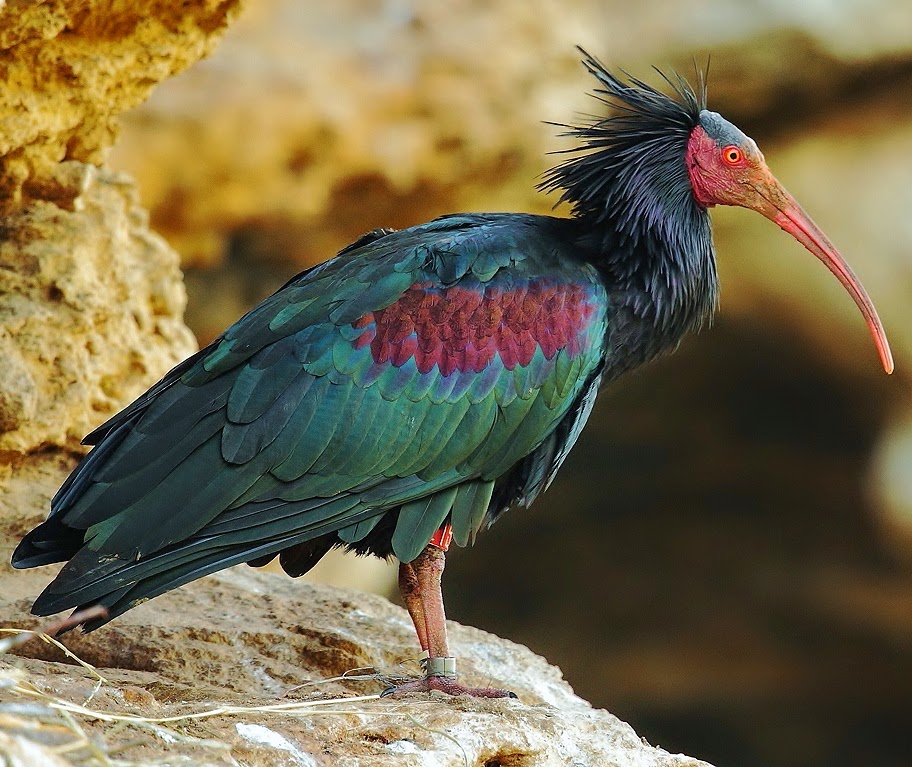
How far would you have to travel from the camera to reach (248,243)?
1054cm

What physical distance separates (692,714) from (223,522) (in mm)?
9236

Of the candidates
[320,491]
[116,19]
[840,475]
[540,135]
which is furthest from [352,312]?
[840,475]

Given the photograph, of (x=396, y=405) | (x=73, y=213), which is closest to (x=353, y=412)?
(x=396, y=405)

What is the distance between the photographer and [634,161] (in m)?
5.53

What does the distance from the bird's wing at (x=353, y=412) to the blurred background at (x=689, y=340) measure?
448cm

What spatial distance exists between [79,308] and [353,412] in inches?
58.4

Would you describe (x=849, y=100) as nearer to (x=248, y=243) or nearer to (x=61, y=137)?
(x=248, y=243)

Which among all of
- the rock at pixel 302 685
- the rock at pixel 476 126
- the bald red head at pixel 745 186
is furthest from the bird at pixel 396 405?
the rock at pixel 476 126

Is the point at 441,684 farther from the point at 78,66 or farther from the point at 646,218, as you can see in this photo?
the point at 78,66

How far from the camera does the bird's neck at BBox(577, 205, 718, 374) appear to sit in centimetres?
531

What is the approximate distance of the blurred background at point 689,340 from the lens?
980cm

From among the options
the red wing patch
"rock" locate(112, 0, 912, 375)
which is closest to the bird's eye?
the red wing patch

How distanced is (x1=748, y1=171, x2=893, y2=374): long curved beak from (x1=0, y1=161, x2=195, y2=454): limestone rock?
2.70 m

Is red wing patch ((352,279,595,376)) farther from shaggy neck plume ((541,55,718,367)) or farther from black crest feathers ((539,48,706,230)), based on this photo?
black crest feathers ((539,48,706,230))
